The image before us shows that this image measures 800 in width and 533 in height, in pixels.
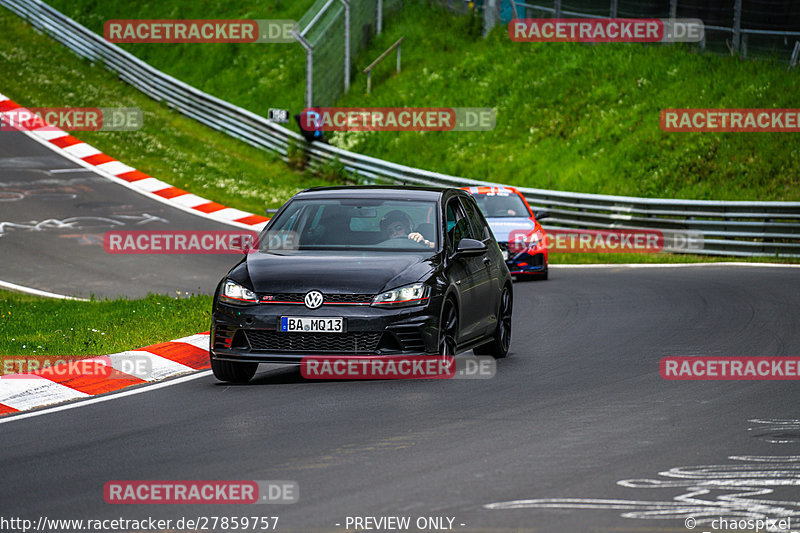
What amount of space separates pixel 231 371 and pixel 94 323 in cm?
→ 369

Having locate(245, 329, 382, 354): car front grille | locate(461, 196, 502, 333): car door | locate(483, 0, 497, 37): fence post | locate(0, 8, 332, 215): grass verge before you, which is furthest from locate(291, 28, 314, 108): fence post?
locate(245, 329, 382, 354): car front grille

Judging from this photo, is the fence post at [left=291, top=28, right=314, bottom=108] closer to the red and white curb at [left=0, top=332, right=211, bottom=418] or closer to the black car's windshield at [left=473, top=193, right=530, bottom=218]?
the black car's windshield at [left=473, top=193, right=530, bottom=218]

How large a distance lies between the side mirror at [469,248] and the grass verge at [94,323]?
10.5 ft

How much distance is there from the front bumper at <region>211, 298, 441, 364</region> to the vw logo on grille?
4cm

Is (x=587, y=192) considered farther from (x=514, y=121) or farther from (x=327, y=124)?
(x=327, y=124)

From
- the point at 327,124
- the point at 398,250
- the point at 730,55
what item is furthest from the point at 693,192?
the point at 398,250

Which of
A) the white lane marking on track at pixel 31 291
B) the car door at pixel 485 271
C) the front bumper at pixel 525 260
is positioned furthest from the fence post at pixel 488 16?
the car door at pixel 485 271

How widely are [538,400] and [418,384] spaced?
116 centimetres

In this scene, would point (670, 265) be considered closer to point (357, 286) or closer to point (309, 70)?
point (309, 70)

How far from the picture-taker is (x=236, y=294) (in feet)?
33.8

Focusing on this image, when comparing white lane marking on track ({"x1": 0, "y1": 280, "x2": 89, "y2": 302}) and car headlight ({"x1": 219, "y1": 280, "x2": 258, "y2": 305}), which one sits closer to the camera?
car headlight ({"x1": 219, "y1": 280, "x2": 258, "y2": 305})

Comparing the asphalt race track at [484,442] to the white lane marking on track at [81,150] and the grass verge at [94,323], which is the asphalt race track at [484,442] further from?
the white lane marking on track at [81,150]

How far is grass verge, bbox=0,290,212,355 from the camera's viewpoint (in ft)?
39.1

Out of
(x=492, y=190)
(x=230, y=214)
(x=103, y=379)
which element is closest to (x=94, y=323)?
(x=103, y=379)
